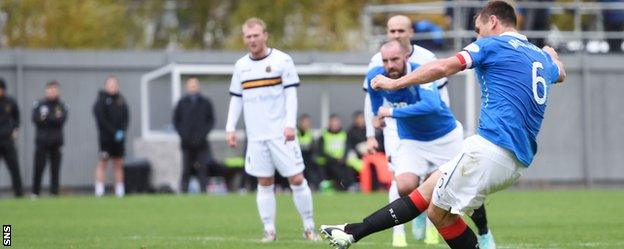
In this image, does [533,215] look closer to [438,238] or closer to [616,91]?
[438,238]

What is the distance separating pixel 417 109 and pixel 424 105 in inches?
3.0

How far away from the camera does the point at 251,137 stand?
14.0m

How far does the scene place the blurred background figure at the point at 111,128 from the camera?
25.2 meters

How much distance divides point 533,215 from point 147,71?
12.4 m

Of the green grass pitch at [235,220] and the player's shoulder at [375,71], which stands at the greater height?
the player's shoulder at [375,71]

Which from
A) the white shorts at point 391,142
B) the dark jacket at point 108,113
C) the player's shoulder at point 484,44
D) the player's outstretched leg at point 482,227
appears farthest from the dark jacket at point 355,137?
the player's shoulder at point 484,44

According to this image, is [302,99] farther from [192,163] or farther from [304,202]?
[304,202]

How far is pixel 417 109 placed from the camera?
1239 centimetres

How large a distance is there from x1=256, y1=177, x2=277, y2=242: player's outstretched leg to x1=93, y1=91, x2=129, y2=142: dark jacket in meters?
11.7

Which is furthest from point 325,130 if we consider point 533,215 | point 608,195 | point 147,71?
point 533,215

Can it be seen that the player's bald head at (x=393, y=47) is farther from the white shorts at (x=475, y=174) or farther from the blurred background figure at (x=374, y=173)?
the blurred background figure at (x=374, y=173)

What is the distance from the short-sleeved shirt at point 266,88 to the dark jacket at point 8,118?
441 inches

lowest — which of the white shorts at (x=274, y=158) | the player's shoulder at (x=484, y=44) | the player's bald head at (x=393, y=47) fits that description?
the white shorts at (x=274, y=158)

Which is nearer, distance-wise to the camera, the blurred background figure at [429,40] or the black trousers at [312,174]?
the black trousers at [312,174]
